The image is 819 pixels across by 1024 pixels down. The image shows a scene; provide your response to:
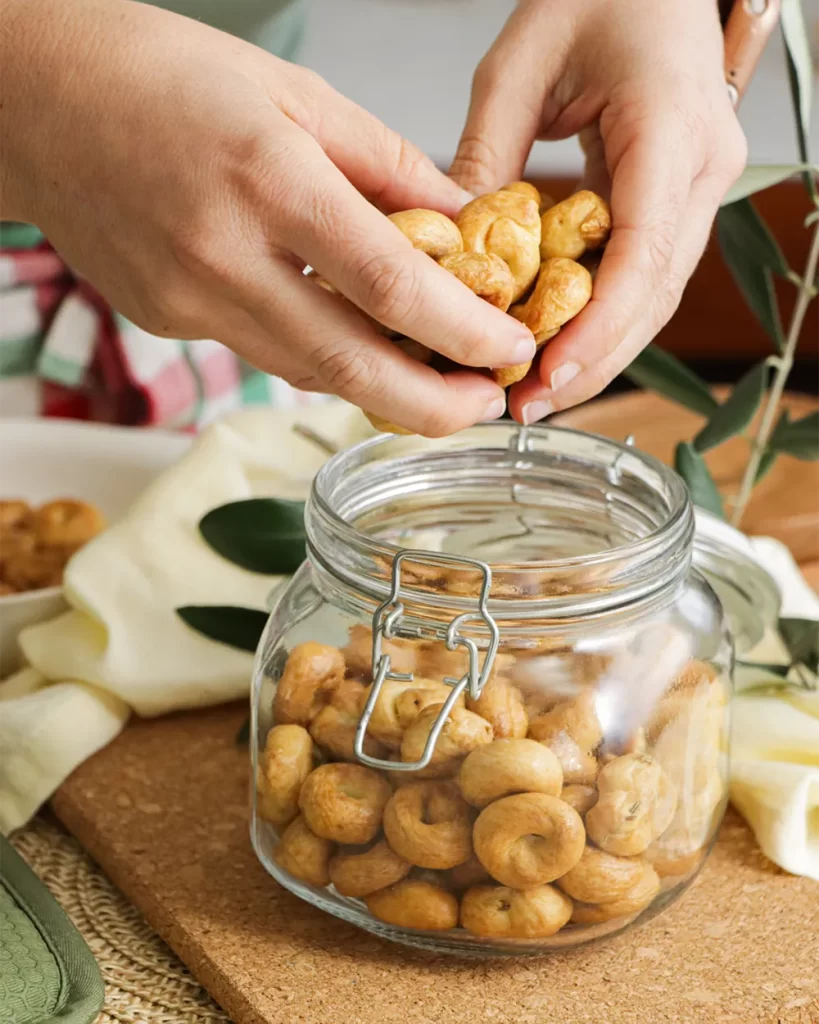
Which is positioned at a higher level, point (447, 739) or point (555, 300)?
point (555, 300)

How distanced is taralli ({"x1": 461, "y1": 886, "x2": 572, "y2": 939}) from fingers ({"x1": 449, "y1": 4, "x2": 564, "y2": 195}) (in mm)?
Answer: 330

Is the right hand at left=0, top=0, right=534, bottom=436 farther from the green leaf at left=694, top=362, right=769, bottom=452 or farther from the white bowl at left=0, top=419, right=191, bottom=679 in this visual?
the white bowl at left=0, top=419, right=191, bottom=679

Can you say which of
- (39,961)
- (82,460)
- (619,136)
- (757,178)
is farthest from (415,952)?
(82,460)

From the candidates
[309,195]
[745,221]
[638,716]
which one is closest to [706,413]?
[745,221]

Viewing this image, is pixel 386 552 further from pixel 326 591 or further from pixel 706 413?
pixel 706 413

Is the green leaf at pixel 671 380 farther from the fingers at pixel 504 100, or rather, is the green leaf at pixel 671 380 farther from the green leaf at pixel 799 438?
the fingers at pixel 504 100

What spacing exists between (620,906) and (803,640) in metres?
0.23

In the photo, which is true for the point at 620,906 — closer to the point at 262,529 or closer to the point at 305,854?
the point at 305,854

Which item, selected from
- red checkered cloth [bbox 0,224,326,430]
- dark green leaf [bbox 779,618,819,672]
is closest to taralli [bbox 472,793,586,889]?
dark green leaf [bbox 779,618,819,672]

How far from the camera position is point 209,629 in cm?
70

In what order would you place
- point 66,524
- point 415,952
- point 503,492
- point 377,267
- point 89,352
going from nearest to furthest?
point 377,267 → point 415,952 → point 503,492 → point 66,524 → point 89,352

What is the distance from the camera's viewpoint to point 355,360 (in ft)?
1.54

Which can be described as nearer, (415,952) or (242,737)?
(415,952)

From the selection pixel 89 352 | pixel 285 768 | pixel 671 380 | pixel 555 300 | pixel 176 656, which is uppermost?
pixel 555 300
